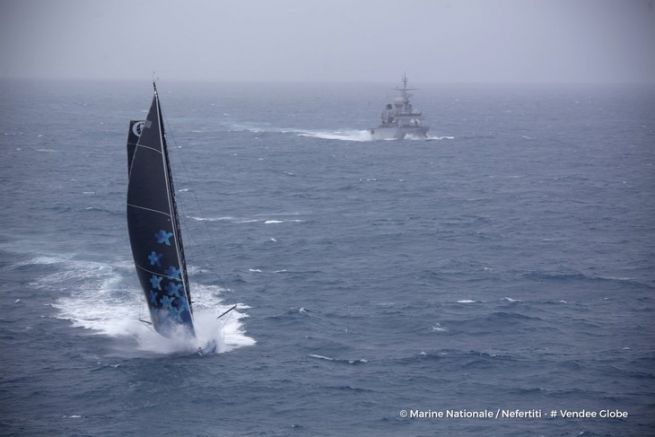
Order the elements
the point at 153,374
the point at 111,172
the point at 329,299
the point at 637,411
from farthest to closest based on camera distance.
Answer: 1. the point at 111,172
2. the point at 329,299
3. the point at 153,374
4. the point at 637,411

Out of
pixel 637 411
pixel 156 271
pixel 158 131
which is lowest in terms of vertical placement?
pixel 637 411

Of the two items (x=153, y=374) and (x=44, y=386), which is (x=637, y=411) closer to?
(x=153, y=374)

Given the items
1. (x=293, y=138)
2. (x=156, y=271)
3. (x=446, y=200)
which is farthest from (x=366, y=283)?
(x=293, y=138)

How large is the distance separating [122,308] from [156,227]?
10.6 meters

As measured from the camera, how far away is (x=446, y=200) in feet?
306

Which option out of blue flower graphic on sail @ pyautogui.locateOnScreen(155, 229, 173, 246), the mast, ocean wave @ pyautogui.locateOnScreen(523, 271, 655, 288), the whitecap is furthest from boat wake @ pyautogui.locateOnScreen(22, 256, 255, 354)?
ocean wave @ pyautogui.locateOnScreen(523, 271, 655, 288)

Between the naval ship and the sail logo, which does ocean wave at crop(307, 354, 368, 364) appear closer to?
the sail logo

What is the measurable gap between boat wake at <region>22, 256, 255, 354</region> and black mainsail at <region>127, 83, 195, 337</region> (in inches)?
47.7

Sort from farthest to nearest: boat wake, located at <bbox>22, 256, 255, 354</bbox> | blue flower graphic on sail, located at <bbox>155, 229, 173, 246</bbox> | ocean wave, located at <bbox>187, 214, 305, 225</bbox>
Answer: ocean wave, located at <bbox>187, 214, 305, 225</bbox>
boat wake, located at <bbox>22, 256, 255, 354</bbox>
blue flower graphic on sail, located at <bbox>155, 229, 173, 246</bbox>

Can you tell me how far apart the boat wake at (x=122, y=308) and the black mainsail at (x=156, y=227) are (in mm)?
1212

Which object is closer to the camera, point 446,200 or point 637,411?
point 637,411

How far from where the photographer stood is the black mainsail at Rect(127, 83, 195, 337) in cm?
4294

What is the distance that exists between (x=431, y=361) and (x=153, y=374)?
582 inches

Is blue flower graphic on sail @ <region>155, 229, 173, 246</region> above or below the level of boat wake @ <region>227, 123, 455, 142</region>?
above
